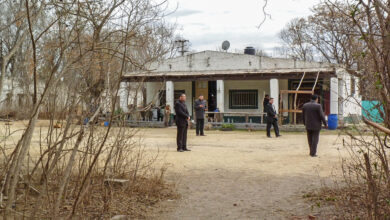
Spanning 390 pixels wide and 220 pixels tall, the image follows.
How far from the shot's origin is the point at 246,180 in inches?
313

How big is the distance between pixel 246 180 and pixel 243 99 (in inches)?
713

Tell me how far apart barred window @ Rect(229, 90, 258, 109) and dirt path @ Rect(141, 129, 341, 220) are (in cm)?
1258

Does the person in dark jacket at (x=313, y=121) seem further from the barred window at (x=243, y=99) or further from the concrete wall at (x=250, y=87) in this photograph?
the barred window at (x=243, y=99)

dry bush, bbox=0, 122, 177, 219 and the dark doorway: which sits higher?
the dark doorway

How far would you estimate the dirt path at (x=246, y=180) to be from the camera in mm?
5801

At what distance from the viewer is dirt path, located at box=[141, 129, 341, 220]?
228 inches

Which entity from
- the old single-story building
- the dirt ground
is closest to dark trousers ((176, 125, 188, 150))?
the dirt ground

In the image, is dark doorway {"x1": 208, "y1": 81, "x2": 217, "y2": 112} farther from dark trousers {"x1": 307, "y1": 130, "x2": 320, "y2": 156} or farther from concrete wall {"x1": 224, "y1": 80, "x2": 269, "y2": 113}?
dark trousers {"x1": 307, "y1": 130, "x2": 320, "y2": 156}

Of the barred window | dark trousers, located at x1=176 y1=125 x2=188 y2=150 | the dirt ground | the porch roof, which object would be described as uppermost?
the porch roof

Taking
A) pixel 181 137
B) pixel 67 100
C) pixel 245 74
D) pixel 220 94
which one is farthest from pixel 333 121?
pixel 67 100

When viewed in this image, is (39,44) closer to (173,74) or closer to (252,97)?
(173,74)

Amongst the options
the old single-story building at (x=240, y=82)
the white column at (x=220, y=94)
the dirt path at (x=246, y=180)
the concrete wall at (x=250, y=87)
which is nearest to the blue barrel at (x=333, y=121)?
the old single-story building at (x=240, y=82)

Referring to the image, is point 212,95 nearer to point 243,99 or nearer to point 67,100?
point 243,99

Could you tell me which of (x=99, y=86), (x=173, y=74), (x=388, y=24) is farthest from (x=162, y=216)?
(x=173, y=74)
